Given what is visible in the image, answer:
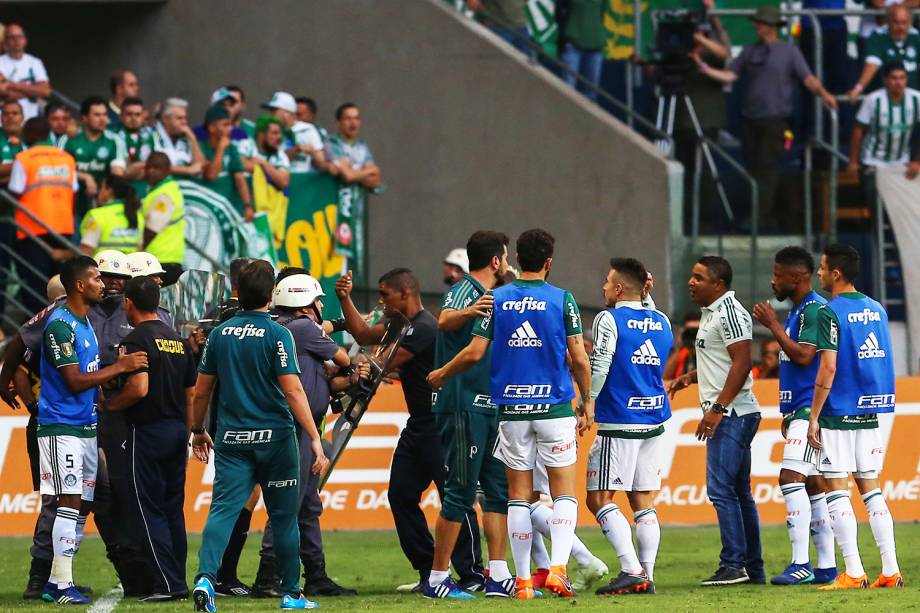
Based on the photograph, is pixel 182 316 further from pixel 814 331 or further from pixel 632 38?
pixel 632 38

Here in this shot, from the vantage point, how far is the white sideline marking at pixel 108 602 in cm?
1027

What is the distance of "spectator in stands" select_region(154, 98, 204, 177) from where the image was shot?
18.1m

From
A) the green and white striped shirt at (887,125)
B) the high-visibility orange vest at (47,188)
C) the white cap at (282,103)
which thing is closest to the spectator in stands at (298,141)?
the white cap at (282,103)

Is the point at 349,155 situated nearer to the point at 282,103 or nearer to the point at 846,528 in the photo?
the point at 282,103

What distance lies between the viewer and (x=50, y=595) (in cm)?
1091

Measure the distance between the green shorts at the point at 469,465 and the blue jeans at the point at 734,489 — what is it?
1.57 metres

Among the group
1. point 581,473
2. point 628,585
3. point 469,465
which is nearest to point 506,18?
point 581,473

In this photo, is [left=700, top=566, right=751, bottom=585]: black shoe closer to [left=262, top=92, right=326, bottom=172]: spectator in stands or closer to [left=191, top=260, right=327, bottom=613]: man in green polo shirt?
[left=191, top=260, right=327, bottom=613]: man in green polo shirt

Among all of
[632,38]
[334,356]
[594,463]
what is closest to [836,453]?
[594,463]

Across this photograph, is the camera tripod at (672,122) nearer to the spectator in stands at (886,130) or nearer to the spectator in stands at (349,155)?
the spectator in stands at (886,130)

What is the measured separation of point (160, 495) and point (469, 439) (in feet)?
6.33

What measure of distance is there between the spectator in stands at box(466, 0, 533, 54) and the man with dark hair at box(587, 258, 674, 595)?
10058 millimetres

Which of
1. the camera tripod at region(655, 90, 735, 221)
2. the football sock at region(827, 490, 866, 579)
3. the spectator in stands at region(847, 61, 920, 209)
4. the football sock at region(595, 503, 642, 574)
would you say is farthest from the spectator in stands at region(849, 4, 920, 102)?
the football sock at region(595, 503, 642, 574)

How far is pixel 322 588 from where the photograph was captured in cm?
1133
